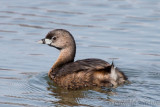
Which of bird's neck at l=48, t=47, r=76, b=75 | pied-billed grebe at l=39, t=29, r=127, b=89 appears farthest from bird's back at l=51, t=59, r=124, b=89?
bird's neck at l=48, t=47, r=76, b=75

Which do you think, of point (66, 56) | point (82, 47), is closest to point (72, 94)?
point (66, 56)

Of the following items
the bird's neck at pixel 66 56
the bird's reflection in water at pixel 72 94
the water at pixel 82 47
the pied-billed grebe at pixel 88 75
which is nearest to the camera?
the bird's reflection in water at pixel 72 94

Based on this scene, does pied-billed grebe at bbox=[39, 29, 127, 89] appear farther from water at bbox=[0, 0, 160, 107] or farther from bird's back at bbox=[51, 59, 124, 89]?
water at bbox=[0, 0, 160, 107]

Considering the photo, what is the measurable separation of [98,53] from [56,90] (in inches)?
115

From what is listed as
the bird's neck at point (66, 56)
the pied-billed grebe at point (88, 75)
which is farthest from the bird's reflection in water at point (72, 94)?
the bird's neck at point (66, 56)

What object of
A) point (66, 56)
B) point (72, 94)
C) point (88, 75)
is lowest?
point (72, 94)

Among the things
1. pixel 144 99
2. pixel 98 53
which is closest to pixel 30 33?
pixel 98 53

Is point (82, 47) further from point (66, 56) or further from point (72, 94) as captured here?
point (72, 94)

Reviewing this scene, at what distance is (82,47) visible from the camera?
12312mm

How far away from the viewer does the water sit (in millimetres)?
8516

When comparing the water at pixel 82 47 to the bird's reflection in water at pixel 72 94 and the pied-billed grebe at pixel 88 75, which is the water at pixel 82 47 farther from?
the pied-billed grebe at pixel 88 75

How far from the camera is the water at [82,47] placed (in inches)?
335

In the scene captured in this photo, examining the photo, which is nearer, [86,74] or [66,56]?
[86,74]

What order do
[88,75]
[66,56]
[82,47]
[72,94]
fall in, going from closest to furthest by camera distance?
[72,94]
[88,75]
[66,56]
[82,47]
